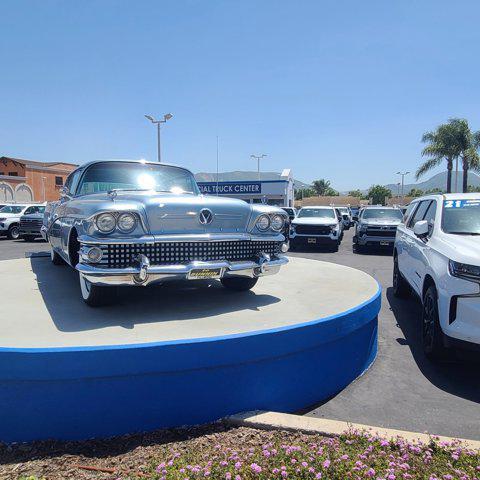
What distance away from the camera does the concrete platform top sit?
304 cm

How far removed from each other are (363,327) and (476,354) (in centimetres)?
95

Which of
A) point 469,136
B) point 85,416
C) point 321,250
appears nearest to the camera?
point 85,416

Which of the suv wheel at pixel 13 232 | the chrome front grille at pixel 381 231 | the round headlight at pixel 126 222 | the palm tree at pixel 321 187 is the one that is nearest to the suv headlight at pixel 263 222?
the round headlight at pixel 126 222

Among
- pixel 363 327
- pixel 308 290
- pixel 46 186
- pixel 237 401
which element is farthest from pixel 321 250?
pixel 46 186

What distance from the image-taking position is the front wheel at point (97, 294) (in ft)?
12.3

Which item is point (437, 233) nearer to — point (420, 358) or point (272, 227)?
point (420, 358)

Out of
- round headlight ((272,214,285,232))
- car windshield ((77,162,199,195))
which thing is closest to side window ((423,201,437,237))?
round headlight ((272,214,285,232))

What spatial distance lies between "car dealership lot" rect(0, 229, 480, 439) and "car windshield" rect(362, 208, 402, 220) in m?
10.6

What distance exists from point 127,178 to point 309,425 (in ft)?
11.3

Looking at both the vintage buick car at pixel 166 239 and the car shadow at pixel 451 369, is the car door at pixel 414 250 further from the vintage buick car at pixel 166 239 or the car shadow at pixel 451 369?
the vintage buick car at pixel 166 239

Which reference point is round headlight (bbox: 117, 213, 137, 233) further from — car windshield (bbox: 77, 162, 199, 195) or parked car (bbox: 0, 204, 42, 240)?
parked car (bbox: 0, 204, 42, 240)

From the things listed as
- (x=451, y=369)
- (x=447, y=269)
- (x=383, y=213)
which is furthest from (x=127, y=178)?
(x=383, y=213)

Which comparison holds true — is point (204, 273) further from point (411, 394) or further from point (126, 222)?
point (411, 394)

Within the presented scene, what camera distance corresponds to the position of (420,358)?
4.13 m
